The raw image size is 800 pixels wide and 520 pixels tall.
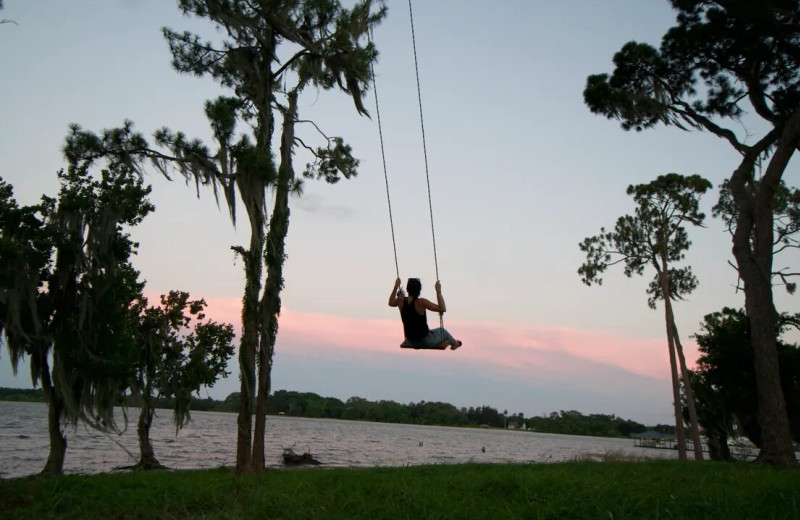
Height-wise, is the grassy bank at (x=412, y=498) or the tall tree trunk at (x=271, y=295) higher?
the tall tree trunk at (x=271, y=295)

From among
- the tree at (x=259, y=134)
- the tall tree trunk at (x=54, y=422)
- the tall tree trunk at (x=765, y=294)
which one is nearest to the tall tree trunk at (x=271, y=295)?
the tree at (x=259, y=134)

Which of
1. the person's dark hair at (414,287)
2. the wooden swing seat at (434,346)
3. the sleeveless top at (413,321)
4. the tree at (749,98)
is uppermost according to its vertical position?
the tree at (749,98)

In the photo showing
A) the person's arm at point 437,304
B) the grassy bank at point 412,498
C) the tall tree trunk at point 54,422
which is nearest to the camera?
the grassy bank at point 412,498

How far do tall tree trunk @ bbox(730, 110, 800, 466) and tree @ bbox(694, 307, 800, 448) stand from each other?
477cm

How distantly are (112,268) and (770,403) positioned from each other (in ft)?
60.6

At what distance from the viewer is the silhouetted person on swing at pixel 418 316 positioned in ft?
29.0

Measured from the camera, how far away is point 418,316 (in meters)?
8.85

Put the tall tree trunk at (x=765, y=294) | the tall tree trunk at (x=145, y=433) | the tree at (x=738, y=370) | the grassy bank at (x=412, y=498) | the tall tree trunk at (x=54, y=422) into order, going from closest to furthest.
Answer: the grassy bank at (x=412, y=498) → the tall tree trunk at (x=765, y=294) → the tall tree trunk at (x=54, y=422) → the tree at (x=738, y=370) → the tall tree trunk at (x=145, y=433)

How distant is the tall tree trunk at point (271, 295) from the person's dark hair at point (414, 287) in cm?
548

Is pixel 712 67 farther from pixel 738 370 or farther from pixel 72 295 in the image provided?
pixel 72 295

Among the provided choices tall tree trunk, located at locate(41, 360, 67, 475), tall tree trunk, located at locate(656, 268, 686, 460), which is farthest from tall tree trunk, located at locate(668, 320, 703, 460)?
tall tree trunk, located at locate(41, 360, 67, 475)

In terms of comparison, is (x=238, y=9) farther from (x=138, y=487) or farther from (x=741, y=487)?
(x=741, y=487)

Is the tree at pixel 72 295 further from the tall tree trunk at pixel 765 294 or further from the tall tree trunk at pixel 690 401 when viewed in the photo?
the tall tree trunk at pixel 690 401

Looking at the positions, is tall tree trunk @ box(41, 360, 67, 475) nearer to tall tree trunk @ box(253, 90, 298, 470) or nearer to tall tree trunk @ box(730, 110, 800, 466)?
tall tree trunk @ box(253, 90, 298, 470)
